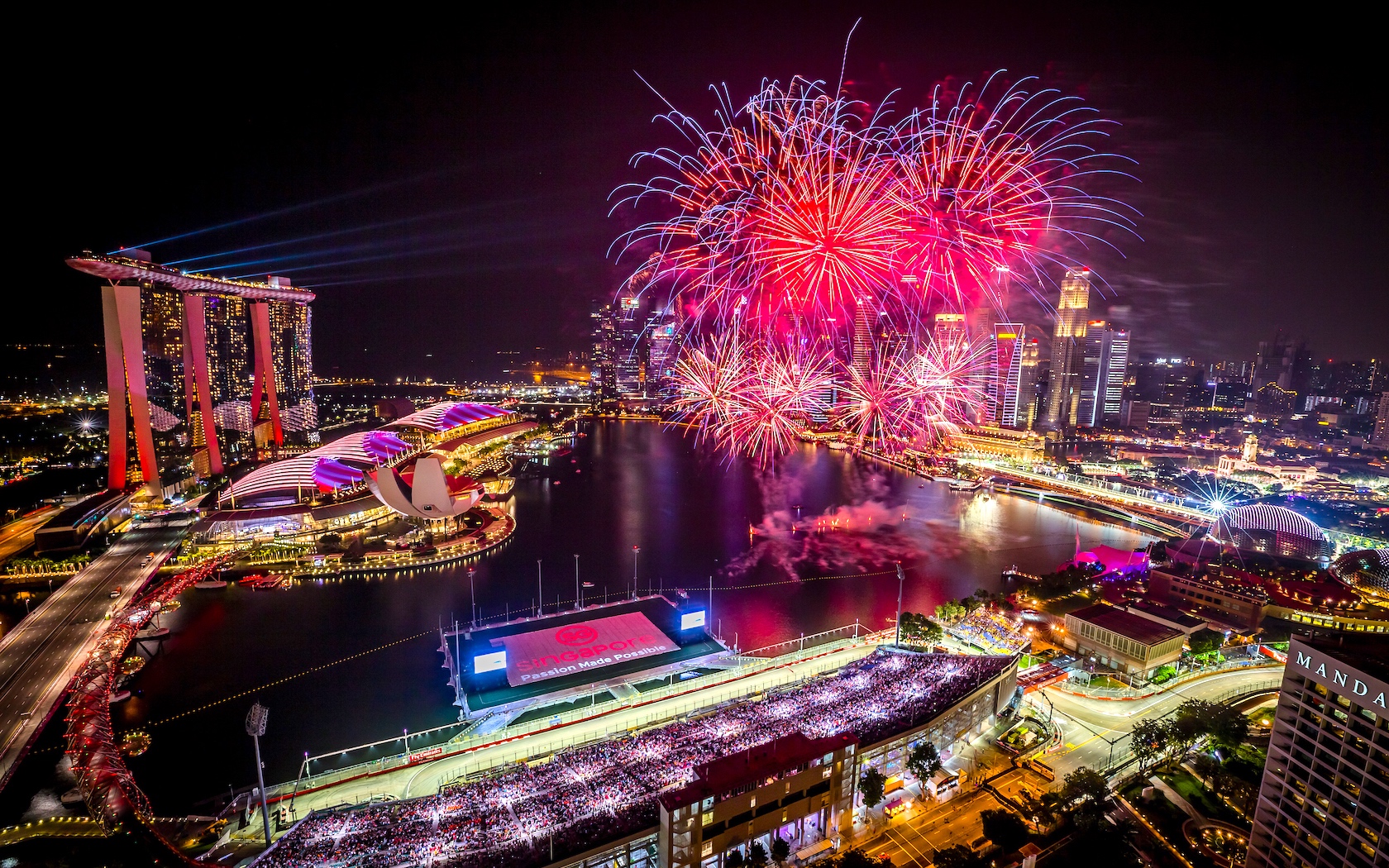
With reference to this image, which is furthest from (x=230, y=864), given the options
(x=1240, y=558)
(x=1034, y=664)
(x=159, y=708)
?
(x=1240, y=558)

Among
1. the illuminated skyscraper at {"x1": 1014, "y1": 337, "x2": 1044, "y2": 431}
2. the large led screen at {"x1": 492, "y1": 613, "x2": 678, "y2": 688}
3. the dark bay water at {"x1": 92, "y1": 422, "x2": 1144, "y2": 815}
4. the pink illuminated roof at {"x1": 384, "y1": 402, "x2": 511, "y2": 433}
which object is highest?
the illuminated skyscraper at {"x1": 1014, "y1": 337, "x2": 1044, "y2": 431}

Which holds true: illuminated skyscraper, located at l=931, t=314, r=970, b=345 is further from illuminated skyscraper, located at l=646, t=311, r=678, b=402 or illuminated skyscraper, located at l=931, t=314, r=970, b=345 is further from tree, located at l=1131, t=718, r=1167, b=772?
tree, located at l=1131, t=718, r=1167, b=772

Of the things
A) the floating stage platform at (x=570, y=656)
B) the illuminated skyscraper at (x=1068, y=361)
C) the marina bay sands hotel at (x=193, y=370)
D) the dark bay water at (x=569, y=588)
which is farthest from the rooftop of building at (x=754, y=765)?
the illuminated skyscraper at (x=1068, y=361)

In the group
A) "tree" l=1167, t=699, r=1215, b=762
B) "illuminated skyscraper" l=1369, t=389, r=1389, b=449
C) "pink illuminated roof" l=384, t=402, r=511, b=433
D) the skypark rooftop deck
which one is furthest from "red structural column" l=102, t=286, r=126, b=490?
"illuminated skyscraper" l=1369, t=389, r=1389, b=449

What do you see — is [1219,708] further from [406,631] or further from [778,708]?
[406,631]

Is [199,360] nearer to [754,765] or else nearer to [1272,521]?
[754,765]

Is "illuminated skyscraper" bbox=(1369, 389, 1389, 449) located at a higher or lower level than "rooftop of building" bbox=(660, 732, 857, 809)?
higher

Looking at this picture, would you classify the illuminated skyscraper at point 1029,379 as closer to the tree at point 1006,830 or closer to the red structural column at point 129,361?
the tree at point 1006,830
